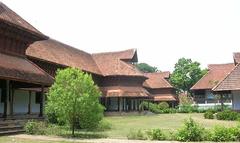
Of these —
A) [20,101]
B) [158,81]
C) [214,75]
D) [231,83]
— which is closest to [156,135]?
[20,101]

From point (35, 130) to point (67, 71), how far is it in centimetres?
377

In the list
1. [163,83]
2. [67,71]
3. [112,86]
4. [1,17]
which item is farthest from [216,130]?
[163,83]

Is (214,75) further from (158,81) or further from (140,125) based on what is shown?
(140,125)

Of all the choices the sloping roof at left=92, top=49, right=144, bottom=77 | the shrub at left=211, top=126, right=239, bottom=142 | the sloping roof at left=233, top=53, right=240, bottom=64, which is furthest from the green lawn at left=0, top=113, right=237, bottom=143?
the sloping roof at left=92, top=49, right=144, bottom=77

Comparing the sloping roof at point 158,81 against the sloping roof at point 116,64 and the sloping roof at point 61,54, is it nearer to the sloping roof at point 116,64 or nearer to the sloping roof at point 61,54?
the sloping roof at point 116,64

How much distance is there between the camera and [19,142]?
16.8 metres

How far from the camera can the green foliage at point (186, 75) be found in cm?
8419

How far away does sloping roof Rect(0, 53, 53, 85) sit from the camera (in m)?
21.8

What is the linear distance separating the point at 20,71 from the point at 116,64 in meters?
32.2

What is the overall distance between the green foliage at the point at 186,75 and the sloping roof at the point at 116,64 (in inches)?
1143

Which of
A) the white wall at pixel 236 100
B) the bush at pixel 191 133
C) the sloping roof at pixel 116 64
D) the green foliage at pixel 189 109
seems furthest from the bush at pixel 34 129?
the green foliage at pixel 189 109

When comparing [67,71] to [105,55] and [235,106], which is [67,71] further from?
[105,55]

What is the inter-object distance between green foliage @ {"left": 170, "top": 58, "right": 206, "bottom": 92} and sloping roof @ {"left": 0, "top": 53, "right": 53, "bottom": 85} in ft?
199

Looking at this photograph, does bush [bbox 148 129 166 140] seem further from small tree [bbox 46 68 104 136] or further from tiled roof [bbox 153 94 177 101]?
tiled roof [bbox 153 94 177 101]
